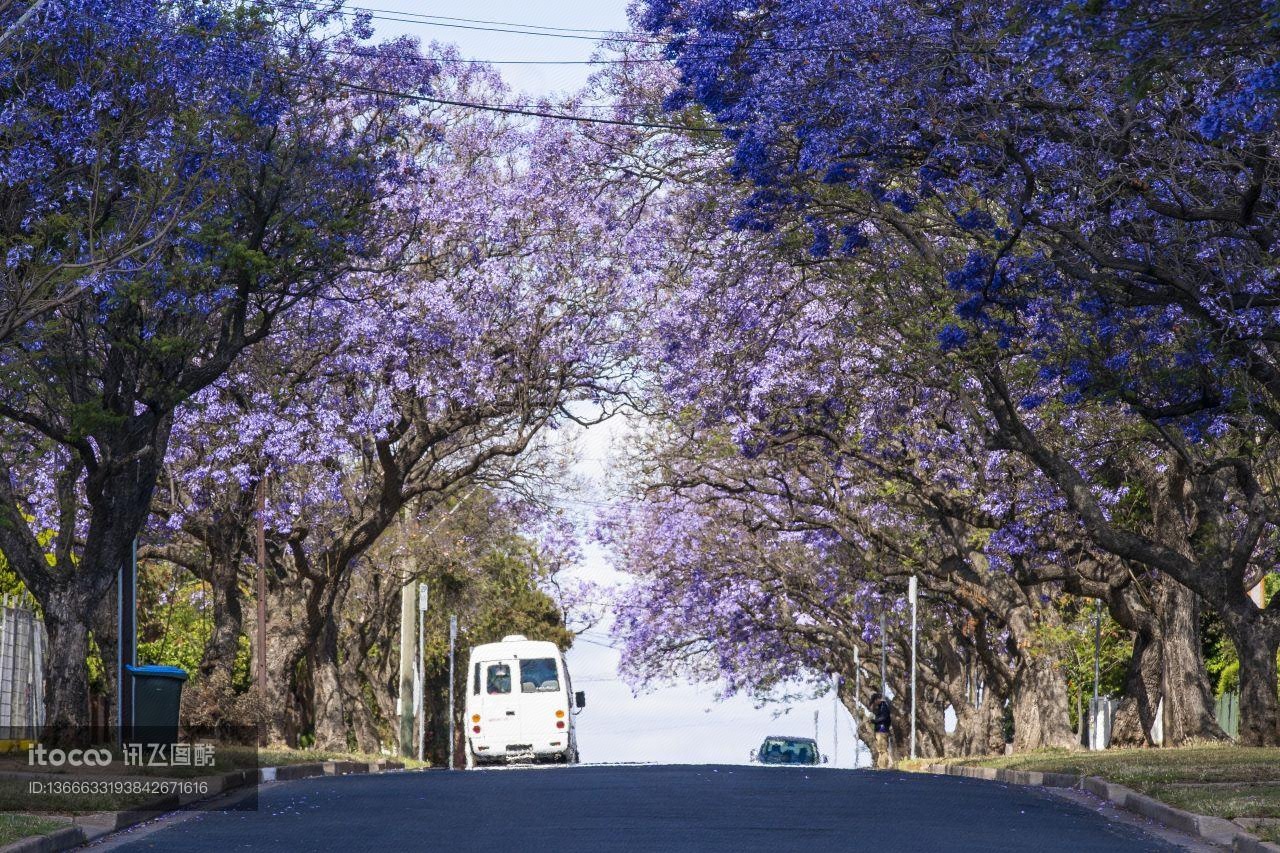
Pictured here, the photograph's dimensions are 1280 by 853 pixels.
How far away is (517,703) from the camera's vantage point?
33781mm

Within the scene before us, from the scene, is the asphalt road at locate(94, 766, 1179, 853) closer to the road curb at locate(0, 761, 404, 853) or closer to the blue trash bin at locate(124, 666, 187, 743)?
the road curb at locate(0, 761, 404, 853)

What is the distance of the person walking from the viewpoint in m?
39.2

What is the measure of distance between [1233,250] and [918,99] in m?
3.18

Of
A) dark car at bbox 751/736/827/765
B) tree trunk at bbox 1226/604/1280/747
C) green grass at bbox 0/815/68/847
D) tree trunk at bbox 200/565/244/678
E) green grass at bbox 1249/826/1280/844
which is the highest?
tree trunk at bbox 200/565/244/678

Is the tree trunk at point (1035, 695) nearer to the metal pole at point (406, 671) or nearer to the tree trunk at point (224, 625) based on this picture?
the metal pole at point (406, 671)

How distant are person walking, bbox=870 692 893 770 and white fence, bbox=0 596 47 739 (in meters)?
16.2

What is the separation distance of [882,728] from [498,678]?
9668 millimetres

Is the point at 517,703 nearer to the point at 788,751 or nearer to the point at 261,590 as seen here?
the point at 261,590

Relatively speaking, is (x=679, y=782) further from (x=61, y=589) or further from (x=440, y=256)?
(x=440, y=256)

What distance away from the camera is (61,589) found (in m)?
20.3

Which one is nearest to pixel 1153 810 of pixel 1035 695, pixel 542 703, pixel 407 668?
pixel 1035 695

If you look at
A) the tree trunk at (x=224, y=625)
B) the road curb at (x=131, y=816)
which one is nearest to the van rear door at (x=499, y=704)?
the tree trunk at (x=224, y=625)

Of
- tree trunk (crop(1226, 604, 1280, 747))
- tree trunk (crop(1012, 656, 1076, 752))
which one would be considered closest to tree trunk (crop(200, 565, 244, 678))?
tree trunk (crop(1012, 656, 1076, 752))

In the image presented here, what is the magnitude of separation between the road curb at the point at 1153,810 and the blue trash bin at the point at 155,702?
876 cm
